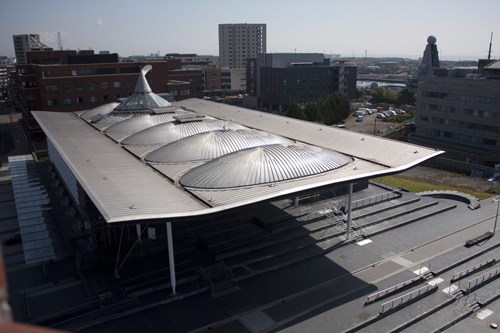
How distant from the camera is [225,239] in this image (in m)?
28.4

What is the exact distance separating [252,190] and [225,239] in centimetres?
553

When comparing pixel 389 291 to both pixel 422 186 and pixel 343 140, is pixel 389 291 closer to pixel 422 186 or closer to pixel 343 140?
pixel 343 140

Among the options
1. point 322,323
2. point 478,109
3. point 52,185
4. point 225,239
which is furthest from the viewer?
point 478,109

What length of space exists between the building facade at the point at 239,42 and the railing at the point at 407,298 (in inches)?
6939

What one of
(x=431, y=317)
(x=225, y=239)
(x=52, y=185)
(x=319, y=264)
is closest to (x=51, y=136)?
(x=52, y=185)

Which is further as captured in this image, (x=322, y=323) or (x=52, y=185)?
(x=52, y=185)

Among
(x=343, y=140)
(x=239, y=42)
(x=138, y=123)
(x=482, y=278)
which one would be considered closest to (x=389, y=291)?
(x=482, y=278)

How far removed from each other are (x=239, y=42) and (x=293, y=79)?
334 ft

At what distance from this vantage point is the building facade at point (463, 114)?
53750mm

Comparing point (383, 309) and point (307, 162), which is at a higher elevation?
point (307, 162)

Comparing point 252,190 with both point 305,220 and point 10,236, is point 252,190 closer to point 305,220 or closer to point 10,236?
point 305,220

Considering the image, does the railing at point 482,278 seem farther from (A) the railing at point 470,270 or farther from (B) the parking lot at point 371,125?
(B) the parking lot at point 371,125

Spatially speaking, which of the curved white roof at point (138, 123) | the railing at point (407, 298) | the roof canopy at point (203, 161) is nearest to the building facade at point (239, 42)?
the curved white roof at point (138, 123)

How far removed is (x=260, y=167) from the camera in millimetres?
27375
